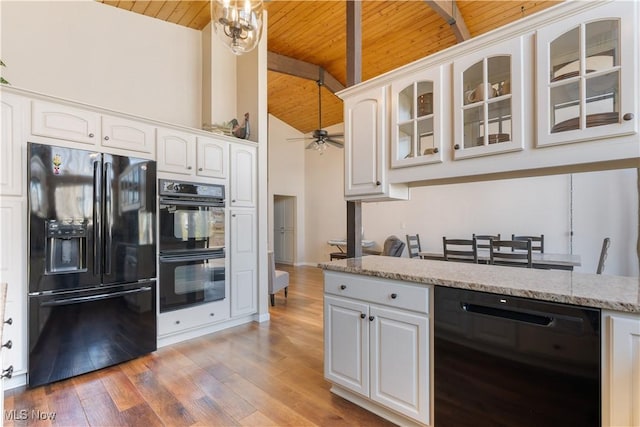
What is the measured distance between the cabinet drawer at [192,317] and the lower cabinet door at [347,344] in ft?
5.50

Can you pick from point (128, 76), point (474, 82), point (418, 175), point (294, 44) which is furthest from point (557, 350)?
point (294, 44)

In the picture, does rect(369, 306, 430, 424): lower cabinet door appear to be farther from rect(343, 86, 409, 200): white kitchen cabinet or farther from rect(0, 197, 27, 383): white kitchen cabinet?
rect(0, 197, 27, 383): white kitchen cabinet

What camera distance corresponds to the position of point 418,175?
196cm

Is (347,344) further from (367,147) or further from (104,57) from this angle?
(104,57)

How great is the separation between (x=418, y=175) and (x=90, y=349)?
286 cm

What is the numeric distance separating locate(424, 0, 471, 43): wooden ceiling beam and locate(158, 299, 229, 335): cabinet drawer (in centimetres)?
437

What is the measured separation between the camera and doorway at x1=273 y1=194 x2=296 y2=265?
29.0 ft

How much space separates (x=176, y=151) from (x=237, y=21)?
140 cm

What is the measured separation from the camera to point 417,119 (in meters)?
1.94

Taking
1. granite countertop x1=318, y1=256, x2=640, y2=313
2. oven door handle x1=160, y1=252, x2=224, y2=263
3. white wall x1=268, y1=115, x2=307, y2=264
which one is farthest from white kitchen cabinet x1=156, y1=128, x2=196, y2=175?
white wall x1=268, y1=115, x2=307, y2=264

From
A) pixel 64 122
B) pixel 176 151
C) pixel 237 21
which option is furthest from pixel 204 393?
pixel 237 21

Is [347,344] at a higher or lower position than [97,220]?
lower

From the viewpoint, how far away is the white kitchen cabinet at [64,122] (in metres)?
2.30

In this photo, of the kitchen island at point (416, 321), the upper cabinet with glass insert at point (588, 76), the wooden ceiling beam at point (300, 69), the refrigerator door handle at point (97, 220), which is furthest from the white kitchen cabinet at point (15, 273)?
the wooden ceiling beam at point (300, 69)
